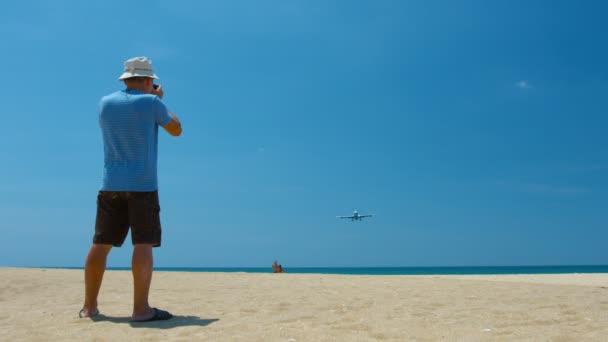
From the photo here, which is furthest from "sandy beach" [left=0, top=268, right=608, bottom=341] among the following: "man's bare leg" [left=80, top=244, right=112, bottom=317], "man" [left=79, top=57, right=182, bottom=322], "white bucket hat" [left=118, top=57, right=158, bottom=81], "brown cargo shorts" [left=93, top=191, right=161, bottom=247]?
"white bucket hat" [left=118, top=57, right=158, bottom=81]

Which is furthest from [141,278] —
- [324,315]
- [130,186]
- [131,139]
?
[324,315]

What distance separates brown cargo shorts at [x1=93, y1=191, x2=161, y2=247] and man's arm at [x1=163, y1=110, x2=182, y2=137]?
56 centimetres

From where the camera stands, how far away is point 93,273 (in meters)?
4.09

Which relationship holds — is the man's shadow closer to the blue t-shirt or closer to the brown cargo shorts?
the brown cargo shorts

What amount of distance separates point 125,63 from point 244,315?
2487 mm

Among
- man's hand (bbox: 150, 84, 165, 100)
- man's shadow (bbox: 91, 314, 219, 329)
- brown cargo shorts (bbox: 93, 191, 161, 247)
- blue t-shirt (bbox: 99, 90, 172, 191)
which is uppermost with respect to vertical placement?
man's hand (bbox: 150, 84, 165, 100)

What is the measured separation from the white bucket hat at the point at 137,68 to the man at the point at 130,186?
0.16 meters

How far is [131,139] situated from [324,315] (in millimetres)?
2234

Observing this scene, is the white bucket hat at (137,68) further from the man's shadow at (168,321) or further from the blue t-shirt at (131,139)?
the man's shadow at (168,321)

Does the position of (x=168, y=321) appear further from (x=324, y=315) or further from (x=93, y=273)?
(x=324, y=315)

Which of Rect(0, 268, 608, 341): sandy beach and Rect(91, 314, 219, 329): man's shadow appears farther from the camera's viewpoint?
Rect(91, 314, 219, 329): man's shadow

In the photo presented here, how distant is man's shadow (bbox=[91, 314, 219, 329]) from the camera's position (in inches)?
146

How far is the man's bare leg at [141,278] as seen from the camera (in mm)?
3855

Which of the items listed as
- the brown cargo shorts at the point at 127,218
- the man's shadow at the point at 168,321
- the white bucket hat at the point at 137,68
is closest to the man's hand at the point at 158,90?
the white bucket hat at the point at 137,68
